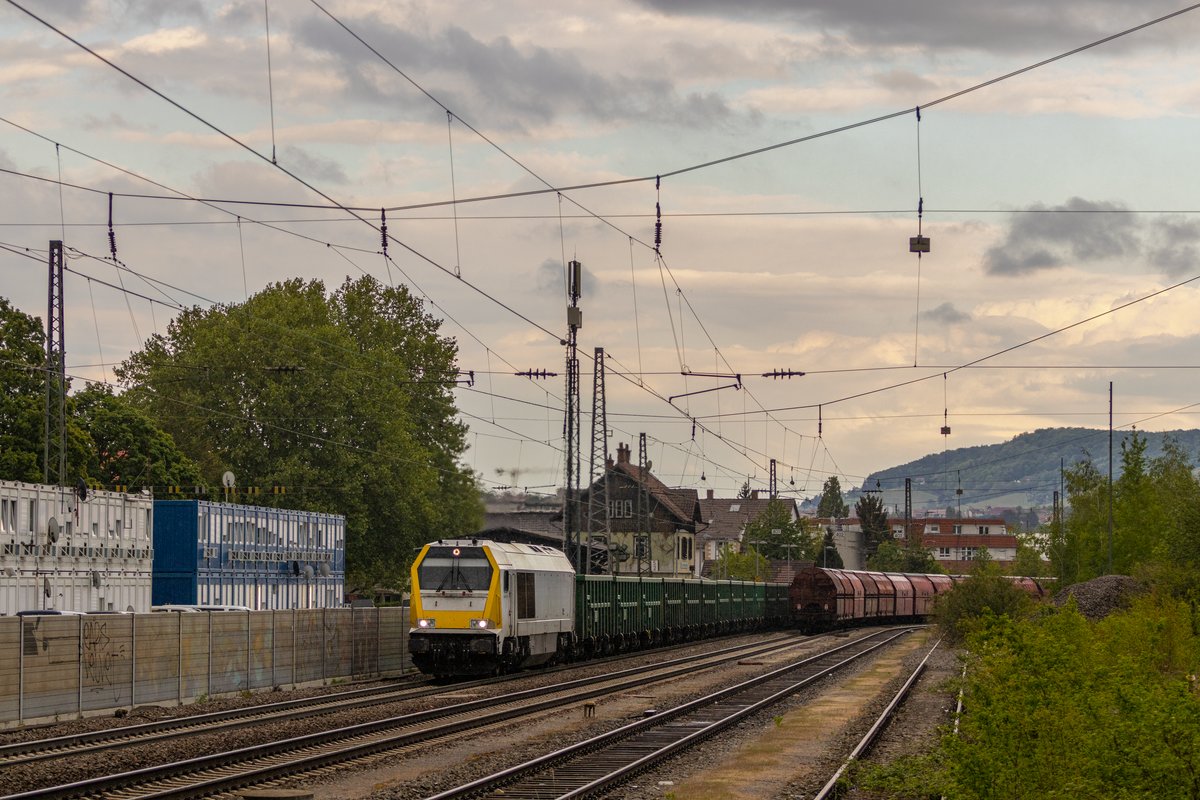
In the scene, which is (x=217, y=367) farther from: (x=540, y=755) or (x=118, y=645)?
(x=540, y=755)

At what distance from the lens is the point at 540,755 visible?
21.1 metres

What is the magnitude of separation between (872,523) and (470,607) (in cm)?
14404

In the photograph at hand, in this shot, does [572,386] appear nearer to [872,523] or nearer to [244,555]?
[244,555]

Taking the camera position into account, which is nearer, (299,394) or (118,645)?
(118,645)

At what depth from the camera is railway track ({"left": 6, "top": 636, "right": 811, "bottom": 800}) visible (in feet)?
57.0

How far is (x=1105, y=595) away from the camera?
5197cm

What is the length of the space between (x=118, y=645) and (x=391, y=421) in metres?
51.0

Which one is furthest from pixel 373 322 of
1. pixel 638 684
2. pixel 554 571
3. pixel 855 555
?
pixel 855 555

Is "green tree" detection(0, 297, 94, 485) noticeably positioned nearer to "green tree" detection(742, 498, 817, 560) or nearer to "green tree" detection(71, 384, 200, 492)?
"green tree" detection(71, 384, 200, 492)

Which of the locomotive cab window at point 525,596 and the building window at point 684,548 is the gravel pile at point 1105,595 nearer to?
the locomotive cab window at point 525,596

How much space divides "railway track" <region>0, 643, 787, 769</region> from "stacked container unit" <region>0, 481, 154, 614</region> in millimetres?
18455

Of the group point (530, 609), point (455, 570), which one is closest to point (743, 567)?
point (530, 609)

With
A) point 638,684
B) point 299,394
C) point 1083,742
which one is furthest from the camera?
point 299,394

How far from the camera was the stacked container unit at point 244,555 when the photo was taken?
2402 inches
